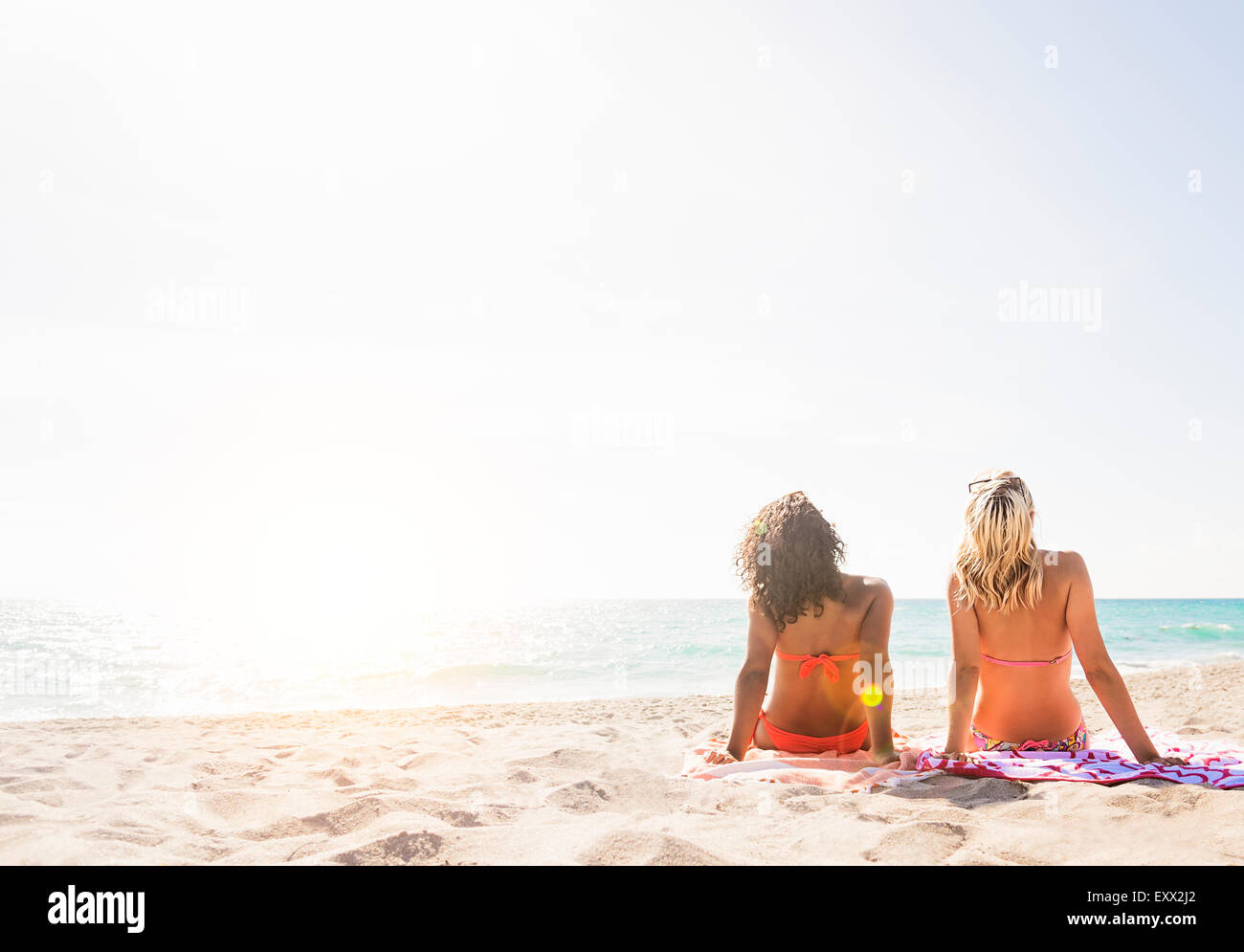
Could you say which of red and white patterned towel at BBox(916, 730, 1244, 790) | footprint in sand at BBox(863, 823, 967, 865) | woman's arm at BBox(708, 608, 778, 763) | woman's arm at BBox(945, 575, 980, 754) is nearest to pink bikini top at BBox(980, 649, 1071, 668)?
woman's arm at BBox(945, 575, 980, 754)

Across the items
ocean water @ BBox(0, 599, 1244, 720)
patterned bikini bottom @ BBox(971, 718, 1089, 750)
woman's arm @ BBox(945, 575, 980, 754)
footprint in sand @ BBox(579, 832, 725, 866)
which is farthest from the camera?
ocean water @ BBox(0, 599, 1244, 720)

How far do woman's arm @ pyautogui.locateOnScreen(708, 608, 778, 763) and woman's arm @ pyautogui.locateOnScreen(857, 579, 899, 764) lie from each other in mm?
522

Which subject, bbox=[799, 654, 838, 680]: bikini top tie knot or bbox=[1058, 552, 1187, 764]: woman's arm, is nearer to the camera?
bbox=[1058, 552, 1187, 764]: woman's arm

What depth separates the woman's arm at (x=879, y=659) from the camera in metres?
4.13

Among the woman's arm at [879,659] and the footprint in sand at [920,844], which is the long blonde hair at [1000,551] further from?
the footprint in sand at [920,844]

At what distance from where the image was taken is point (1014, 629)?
160 inches

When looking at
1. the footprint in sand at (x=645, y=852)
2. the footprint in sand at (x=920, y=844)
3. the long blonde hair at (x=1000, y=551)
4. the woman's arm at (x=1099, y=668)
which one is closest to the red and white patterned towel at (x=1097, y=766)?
the woman's arm at (x=1099, y=668)

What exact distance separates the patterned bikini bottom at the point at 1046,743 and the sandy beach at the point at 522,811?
0.58m

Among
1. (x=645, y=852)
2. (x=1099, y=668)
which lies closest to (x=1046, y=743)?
(x=1099, y=668)

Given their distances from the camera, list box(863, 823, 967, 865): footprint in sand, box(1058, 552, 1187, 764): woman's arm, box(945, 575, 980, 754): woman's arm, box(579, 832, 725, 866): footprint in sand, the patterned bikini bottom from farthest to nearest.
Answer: the patterned bikini bottom → box(945, 575, 980, 754): woman's arm → box(1058, 552, 1187, 764): woman's arm → box(863, 823, 967, 865): footprint in sand → box(579, 832, 725, 866): footprint in sand

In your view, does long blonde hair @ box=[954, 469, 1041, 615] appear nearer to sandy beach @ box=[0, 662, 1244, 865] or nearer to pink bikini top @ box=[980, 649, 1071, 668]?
pink bikini top @ box=[980, 649, 1071, 668]

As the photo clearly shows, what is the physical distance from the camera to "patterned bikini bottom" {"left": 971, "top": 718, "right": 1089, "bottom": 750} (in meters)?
4.05

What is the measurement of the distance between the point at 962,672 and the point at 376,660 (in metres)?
16.3
